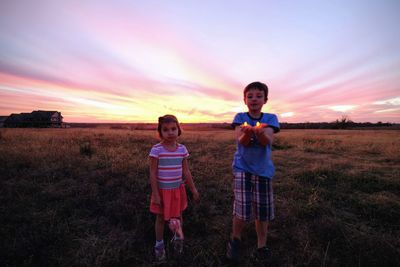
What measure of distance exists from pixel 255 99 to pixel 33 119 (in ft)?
193

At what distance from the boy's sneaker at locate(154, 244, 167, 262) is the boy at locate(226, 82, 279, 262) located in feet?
2.60

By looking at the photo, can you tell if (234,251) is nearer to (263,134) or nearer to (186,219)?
(186,219)

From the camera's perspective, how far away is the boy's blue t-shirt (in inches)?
95.2

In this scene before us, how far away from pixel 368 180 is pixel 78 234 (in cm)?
677

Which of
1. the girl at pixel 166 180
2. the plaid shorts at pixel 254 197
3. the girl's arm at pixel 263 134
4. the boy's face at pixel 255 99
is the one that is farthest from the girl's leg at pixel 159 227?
the boy's face at pixel 255 99

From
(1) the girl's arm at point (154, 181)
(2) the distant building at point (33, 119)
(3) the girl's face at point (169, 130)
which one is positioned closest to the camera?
(1) the girl's arm at point (154, 181)

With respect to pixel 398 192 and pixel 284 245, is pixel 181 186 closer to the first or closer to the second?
pixel 284 245

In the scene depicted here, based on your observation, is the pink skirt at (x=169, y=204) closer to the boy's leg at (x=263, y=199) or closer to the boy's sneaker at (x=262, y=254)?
the boy's leg at (x=263, y=199)

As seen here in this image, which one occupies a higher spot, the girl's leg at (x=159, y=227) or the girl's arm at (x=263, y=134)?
the girl's arm at (x=263, y=134)

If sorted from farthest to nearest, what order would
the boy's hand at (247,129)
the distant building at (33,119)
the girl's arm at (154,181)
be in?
the distant building at (33,119) < the girl's arm at (154,181) < the boy's hand at (247,129)

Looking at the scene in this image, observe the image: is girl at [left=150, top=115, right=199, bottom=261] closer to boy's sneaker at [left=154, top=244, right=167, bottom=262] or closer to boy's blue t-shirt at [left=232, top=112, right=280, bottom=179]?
boy's sneaker at [left=154, top=244, right=167, bottom=262]

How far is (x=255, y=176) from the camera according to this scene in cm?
244

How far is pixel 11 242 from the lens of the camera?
2.63 metres

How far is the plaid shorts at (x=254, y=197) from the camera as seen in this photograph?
2406 mm
